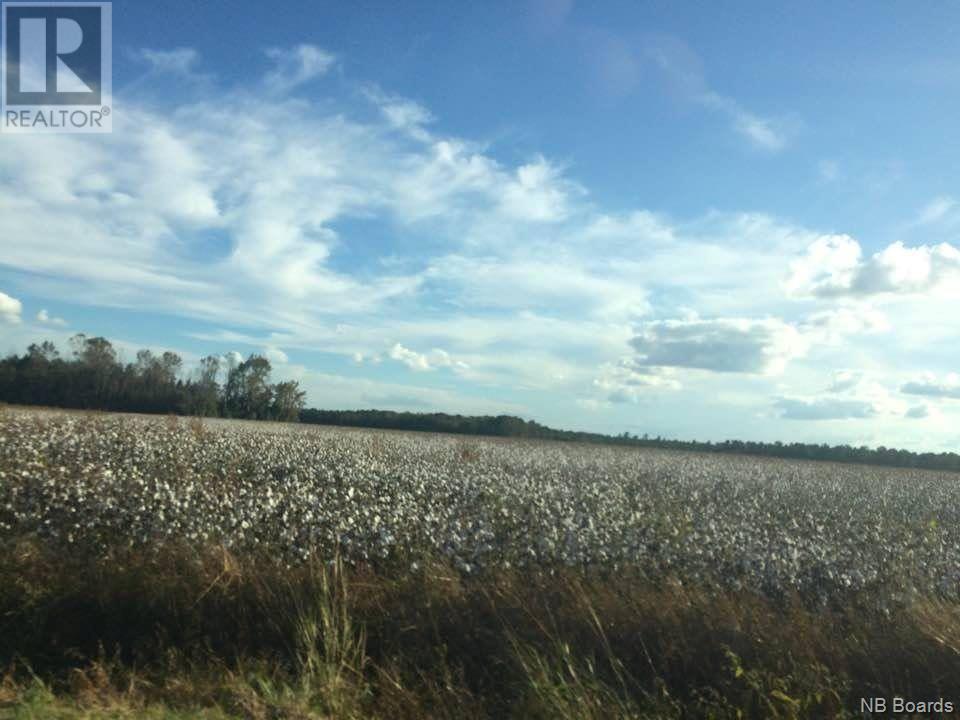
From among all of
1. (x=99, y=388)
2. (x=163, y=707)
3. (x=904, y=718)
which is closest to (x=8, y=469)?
(x=163, y=707)

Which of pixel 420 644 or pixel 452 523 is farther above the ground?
pixel 452 523

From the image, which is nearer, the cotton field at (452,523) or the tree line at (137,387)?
the cotton field at (452,523)

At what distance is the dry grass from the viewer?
6.53m

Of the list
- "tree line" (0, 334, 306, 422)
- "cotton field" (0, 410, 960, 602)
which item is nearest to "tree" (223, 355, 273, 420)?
"tree line" (0, 334, 306, 422)

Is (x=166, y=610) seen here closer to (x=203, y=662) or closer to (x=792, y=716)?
(x=203, y=662)

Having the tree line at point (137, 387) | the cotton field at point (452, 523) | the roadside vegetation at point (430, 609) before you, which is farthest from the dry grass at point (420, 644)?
the tree line at point (137, 387)

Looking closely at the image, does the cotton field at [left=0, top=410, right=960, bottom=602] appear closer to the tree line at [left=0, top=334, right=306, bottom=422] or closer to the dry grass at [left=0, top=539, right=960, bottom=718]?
the dry grass at [left=0, top=539, right=960, bottom=718]

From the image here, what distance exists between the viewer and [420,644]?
7746 millimetres

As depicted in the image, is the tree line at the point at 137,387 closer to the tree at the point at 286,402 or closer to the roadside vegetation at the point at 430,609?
the tree at the point at 286,402

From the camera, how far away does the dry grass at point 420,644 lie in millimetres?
6527

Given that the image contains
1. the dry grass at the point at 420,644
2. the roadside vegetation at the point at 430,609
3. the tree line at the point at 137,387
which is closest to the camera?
the dry grass at the point at 420,644

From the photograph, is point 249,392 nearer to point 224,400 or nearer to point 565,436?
point 224,400

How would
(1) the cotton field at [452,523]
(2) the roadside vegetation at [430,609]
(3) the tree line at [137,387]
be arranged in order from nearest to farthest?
(2) the roadside vegetation at [430,609] → (1) the cotton field at [452,523] → (3) the tree line at [137,387]

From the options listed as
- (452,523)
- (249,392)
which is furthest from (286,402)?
(452,523)
